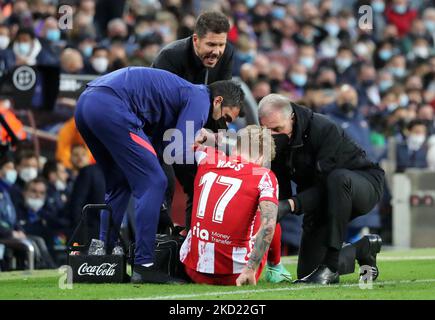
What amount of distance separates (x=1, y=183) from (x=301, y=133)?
5260mm

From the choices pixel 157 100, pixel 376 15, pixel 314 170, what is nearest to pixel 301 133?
pixel 314 170

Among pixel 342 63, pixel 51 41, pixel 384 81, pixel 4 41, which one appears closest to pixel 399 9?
pixel 384 81

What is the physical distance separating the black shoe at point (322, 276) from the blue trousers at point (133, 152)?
117 centimetres

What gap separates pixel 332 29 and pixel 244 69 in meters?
4.92

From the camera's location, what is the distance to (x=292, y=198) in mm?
8664

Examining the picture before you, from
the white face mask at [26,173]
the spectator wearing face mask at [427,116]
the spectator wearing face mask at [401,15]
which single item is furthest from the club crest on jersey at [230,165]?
the spectator wearing face mask at [401,15]

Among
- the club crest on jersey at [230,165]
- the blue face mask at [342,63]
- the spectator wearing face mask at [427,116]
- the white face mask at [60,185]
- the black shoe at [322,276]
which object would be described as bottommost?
the black shoe at [322,276]

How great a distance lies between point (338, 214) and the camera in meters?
8.44

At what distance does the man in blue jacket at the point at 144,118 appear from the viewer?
26.5 feet

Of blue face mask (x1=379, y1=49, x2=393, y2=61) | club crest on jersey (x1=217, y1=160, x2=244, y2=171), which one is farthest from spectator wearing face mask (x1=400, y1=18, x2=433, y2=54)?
club crest on jersey (x1=217, y1=160, x2=244, y2=171)

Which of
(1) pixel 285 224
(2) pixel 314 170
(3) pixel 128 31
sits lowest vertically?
(1) pixel 285 224

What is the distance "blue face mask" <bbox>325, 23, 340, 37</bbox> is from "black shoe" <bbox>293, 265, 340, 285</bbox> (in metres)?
12.6

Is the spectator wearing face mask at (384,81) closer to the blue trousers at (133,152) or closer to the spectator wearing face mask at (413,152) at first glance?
the spectator wearing face mask at (413,152)
